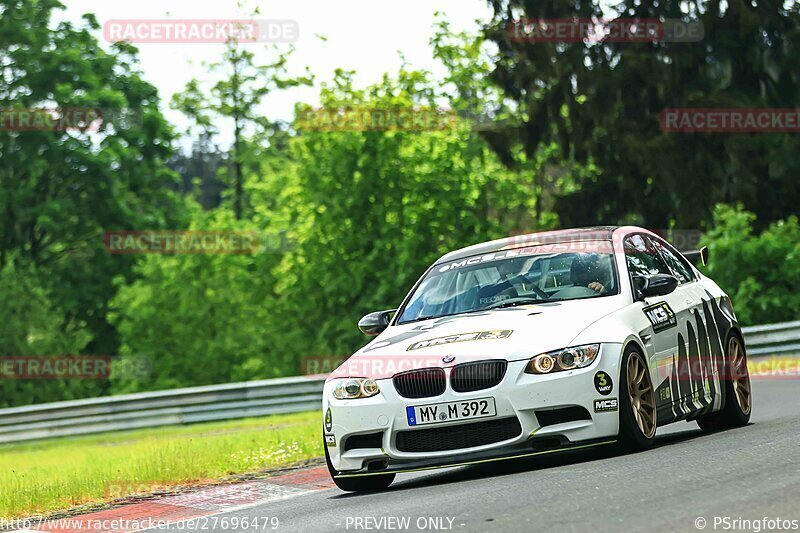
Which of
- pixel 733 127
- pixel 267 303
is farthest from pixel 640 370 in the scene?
pixel 267 303

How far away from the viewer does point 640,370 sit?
932cm

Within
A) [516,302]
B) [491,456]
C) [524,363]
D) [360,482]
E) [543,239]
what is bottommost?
[360,482]

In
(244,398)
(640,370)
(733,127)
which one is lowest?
(244,398)

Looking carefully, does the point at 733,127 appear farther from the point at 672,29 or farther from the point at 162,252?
the point at 162,252

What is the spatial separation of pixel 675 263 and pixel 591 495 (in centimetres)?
453

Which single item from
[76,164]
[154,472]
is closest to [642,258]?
[154,472]

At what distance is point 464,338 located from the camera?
9.15 metres

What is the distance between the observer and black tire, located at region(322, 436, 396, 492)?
9.51m

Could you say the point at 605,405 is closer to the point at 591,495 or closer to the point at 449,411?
the point at 449,411

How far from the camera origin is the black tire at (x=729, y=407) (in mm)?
11242

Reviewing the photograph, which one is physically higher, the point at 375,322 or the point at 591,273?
the point at 591,273

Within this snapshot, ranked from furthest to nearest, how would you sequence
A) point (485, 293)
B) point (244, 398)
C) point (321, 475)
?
1. point (244, 398)
2. point (321, 475)
3. point (485, 293)

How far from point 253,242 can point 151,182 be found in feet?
A: 17.1

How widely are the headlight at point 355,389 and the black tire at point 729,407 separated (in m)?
3.41
